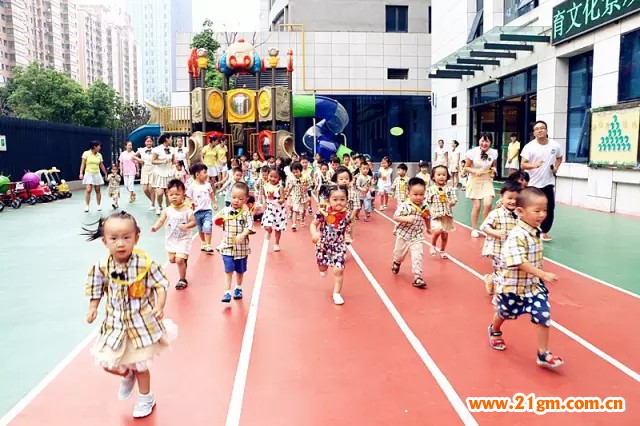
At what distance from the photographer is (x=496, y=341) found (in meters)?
4.68

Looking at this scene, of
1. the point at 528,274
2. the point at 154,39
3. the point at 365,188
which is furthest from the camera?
the point at 154,39

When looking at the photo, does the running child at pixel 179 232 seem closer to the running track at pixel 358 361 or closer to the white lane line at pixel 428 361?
the running track at pixel 358 361

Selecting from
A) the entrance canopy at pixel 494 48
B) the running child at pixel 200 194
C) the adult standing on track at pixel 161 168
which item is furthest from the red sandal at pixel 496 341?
the entrance canopy at pixel 494 48

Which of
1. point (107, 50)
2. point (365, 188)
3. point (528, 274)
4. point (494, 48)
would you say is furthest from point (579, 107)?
point (107, 50)

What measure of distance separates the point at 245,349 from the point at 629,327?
342 cm

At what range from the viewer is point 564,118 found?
49.3 ft

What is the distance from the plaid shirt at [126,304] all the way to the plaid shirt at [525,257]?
8.00 ft

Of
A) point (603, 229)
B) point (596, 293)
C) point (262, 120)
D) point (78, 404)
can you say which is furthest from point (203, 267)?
point (262, 120)

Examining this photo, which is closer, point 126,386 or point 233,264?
point 126,386

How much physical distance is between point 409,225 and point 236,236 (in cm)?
206

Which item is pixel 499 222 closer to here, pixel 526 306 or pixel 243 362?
pixel 526 306

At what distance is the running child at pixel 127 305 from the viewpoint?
136 inches

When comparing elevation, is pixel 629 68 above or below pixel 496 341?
above

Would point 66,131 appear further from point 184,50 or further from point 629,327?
point 629,327
